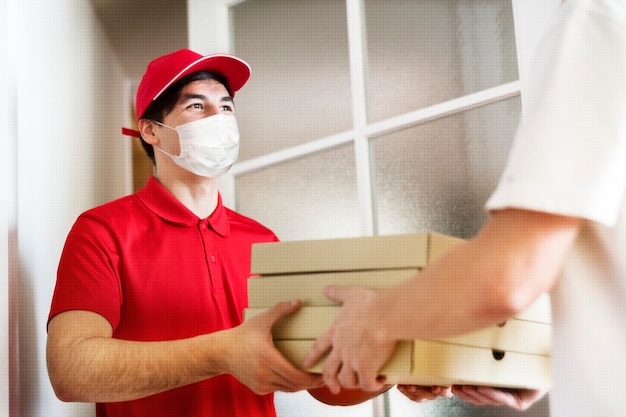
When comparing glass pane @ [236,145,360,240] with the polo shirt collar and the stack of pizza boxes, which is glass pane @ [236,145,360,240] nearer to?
the polo shirt collar

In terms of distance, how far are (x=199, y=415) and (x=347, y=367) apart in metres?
0.53

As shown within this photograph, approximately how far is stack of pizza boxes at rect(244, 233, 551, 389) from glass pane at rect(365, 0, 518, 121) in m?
0.56

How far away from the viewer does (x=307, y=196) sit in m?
1.79

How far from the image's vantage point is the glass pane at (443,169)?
1408 millimetres

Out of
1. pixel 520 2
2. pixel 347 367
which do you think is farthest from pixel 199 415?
pixel 520 2

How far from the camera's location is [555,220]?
690 mm

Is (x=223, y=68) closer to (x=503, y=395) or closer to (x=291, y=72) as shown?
(x=291, y=72)

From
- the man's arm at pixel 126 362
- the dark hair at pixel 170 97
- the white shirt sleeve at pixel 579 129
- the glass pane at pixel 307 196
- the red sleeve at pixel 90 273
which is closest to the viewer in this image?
the white shirt sleeve at pixel 579 129

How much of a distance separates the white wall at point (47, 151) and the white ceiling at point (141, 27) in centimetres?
19

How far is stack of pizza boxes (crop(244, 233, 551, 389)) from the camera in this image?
0.91m

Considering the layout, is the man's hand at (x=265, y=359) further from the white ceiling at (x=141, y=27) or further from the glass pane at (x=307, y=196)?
the white ceiling at (x=141, y=27)

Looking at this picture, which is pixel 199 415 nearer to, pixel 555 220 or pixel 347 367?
pixel 347 367

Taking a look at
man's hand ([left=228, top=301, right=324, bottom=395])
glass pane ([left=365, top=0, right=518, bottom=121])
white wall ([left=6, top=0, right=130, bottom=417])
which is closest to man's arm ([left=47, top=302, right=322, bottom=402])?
man's hand ([left=228, top=301, right=324, bottom=395])

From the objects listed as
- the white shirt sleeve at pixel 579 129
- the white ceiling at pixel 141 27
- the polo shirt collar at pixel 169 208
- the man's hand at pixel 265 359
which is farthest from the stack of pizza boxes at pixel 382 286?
the white ceiling at pixel 141 27
